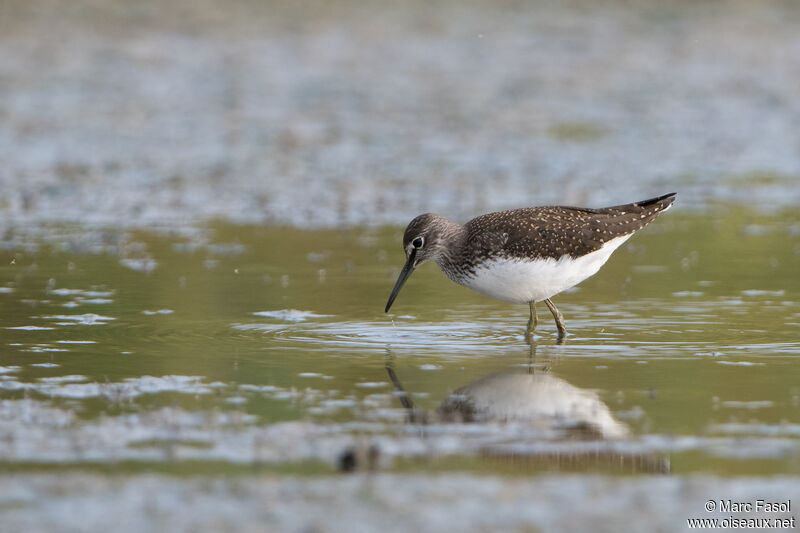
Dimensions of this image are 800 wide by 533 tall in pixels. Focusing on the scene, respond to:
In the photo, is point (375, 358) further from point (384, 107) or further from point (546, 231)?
point (384, 107)

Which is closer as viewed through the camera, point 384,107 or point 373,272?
point 373,272

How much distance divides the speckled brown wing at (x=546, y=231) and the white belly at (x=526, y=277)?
0.06 meters

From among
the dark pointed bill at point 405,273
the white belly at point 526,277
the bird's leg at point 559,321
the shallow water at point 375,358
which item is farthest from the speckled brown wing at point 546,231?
the shallow water at point 375,358

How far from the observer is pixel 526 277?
30.8 ft

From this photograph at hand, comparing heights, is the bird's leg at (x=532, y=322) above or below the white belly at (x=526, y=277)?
below

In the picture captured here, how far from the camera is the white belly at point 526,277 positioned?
30.9 feet

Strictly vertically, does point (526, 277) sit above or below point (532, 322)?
above

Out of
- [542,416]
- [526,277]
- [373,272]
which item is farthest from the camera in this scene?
[373,272]

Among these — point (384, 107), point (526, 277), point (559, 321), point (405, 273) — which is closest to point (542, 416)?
point (526, 277)

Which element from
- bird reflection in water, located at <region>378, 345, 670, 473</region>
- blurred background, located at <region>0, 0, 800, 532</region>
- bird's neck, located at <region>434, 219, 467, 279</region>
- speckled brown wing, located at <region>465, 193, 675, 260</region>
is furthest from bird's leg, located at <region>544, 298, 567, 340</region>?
bird reflection in water, located at <region>378, 345, 670, 473</region>

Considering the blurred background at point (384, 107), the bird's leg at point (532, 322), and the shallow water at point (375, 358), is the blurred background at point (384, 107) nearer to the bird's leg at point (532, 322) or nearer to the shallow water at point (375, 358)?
the shallow water at point (375, 358)

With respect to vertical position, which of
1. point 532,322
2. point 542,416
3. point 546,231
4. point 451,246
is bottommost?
point 542,416

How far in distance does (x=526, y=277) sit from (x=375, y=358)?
1423mm

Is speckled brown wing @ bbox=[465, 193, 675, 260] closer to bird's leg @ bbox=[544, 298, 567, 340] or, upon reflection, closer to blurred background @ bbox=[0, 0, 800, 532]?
bird's leg @ bbox=[544, 298, 567, 340]
